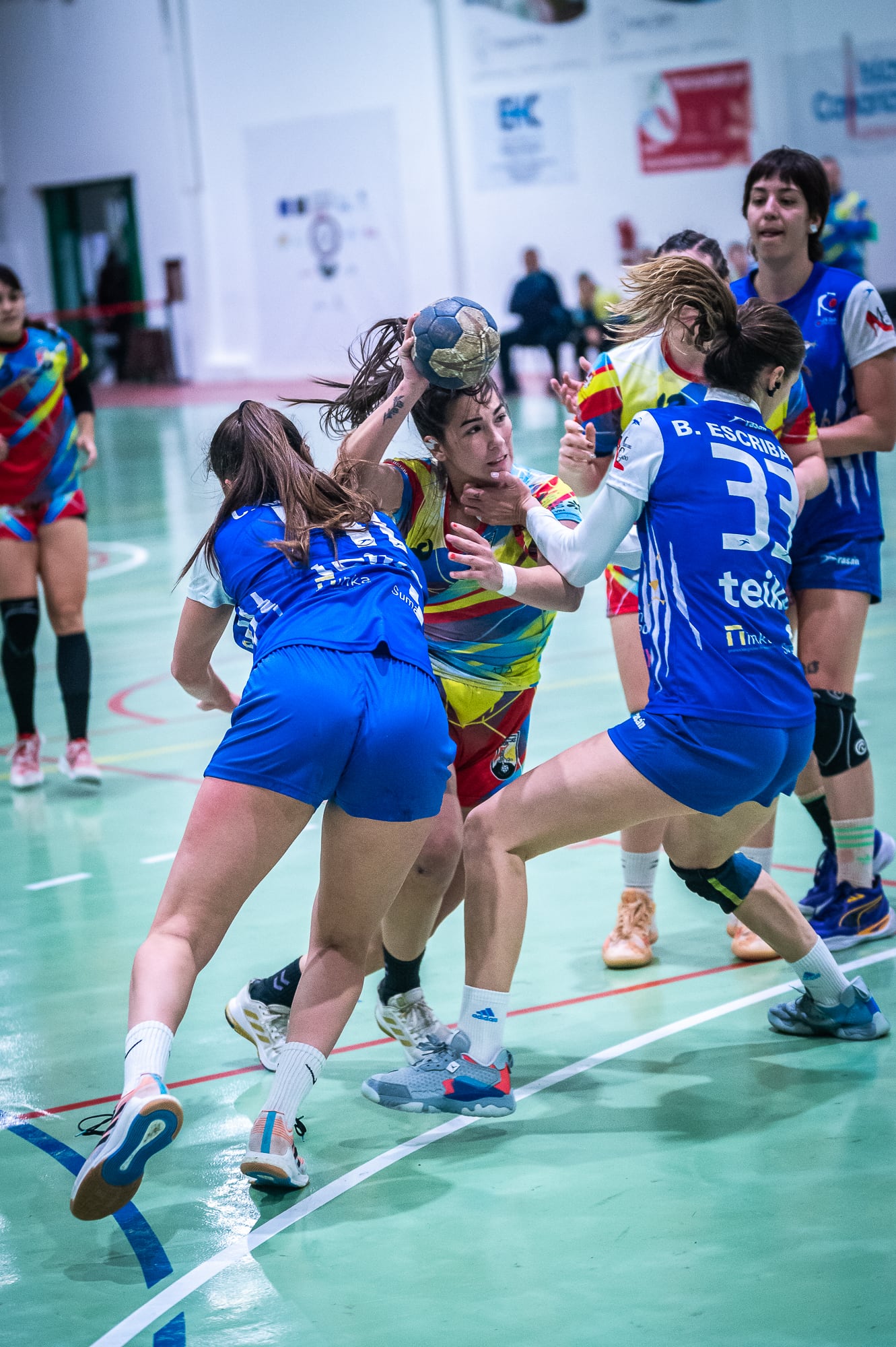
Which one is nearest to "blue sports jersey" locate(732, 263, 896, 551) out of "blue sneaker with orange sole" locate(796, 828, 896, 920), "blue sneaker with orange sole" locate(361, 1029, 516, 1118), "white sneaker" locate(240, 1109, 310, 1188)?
"blue sneaker with orange sole" locate(796, 828, 896, 920)

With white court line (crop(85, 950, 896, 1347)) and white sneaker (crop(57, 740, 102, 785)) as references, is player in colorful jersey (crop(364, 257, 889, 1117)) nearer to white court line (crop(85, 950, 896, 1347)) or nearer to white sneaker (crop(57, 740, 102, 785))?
white court line (crop(85, 950, 896, 1347))

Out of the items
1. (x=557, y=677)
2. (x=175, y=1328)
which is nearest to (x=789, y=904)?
(x=175, y=1328)

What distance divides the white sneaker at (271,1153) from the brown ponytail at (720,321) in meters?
1.78

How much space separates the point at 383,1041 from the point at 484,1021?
66 centimetres

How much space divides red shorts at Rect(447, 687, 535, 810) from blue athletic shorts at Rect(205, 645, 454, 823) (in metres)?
0.68

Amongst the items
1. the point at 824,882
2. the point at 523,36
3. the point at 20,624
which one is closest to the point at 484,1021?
the point at 824,882

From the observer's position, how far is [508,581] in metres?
3.46

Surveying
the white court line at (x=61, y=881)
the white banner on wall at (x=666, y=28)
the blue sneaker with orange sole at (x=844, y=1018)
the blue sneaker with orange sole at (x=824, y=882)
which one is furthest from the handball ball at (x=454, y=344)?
the white banner on wall at (x=666, y=28)

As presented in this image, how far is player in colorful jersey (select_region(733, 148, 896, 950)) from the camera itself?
447 centimetres

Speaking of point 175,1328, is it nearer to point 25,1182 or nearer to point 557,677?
point 25,1182

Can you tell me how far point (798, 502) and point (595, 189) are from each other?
2080cm

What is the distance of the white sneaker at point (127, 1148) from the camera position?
2.74 metres

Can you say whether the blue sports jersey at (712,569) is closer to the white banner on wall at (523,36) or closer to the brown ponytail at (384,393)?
the brown ponytail at (384,393)

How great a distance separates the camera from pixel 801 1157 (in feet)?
10.6
